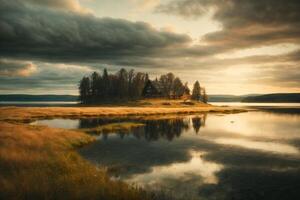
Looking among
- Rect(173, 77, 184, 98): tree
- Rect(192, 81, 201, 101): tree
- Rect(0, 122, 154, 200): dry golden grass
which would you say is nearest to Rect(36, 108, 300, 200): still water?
Rect(0, 122, 154, 200): dry golden grass

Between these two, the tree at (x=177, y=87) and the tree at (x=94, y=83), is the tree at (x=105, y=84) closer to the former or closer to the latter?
the tree at (x=94, y=83)

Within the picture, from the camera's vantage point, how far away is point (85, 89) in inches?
6048

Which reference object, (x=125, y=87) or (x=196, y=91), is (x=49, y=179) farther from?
(x=196, y=91)

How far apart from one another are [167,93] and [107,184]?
479 ft

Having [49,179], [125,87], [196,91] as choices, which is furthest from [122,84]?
[49,179]

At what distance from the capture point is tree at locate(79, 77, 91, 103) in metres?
151

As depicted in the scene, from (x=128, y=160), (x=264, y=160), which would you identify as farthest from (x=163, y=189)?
(x=264, y=160)

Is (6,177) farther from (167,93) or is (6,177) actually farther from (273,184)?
(167,93)

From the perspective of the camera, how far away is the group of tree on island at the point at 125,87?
148125 mm

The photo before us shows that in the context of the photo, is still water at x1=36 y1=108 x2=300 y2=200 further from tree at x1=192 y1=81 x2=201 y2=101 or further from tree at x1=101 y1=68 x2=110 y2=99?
tree at x1=192 y1=81 x2=201 y2=101

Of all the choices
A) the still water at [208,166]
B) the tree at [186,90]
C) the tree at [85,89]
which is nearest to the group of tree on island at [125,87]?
the tree at [85,89]

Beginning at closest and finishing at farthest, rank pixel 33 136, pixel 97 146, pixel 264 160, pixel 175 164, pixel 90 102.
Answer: pixel 175 164
pixel 264 160
pixel 33 136
pixel 97 146
pixel 90 102

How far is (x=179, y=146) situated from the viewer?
3334 centimetres

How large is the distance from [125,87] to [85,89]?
25.2 m
